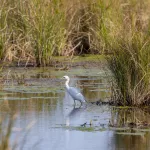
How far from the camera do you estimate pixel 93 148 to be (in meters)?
8.55

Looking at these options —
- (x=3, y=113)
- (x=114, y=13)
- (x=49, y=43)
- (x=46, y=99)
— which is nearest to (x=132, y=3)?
(x=114, y=13)

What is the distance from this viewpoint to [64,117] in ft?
35.1

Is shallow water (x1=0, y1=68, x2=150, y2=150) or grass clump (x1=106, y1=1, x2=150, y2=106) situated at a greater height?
grass clump (x1=106, y1=1, x2=150, y2=106)

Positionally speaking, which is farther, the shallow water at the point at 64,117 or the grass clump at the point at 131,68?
the grass clump at the point at 131,68

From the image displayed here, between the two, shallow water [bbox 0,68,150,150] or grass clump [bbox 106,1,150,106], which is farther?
grass clump [bbox 106,1,150,106]

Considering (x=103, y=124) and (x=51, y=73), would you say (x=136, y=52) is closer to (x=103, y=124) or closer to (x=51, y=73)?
(x=103, y=124)

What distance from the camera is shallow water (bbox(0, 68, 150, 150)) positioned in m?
8.84

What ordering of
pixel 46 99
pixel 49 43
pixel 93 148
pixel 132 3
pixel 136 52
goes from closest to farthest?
pixel 93 148, pixel 136 52, pixel 46 99, pixel 49 43, pixel 132 3

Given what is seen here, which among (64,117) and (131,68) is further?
(131,68)

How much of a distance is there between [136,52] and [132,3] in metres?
9.31

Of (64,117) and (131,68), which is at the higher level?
(131,68)

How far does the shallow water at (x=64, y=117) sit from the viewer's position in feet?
29.0

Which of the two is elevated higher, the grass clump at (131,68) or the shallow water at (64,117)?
the grass clump at (131,68)

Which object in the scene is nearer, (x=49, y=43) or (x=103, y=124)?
(x=103, y=124)
